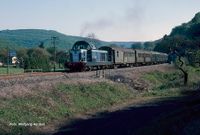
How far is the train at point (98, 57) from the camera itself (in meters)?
57.0

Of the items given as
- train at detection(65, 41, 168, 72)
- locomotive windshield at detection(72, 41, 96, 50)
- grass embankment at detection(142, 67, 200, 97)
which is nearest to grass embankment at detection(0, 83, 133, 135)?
grass embankment at detection(142, 67, 200, 97)

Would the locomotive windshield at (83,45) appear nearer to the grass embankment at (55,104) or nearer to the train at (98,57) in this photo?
the train at (98,57)

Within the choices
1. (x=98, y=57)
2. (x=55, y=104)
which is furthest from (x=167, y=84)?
(x=55, y=104)

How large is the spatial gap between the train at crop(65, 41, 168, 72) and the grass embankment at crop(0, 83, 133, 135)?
41.2ft

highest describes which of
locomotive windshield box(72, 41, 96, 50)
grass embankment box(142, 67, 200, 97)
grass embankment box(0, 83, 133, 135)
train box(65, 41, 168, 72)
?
locomotive windshield box(72, 41, 96, 50)

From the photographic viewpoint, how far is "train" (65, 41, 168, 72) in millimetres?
56969

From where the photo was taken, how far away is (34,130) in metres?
25.7

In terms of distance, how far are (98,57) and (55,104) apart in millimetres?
29977

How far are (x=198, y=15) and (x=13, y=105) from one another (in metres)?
156

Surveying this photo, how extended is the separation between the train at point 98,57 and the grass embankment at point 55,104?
12.6 meters

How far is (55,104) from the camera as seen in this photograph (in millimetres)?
31688

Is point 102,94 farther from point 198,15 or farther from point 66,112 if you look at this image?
point 198,15

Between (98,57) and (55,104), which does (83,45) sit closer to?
(98,57)

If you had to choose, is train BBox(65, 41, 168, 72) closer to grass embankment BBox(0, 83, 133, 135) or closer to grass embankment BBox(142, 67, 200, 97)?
grass embankment BBox(142, 67, 200, 97)
